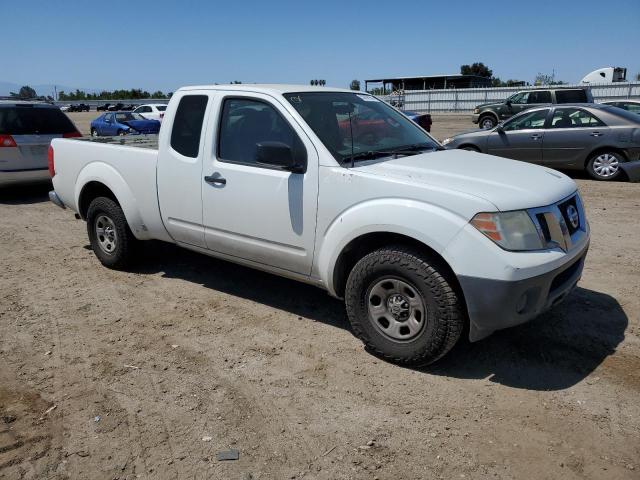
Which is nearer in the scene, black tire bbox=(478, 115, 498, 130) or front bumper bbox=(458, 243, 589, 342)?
front bumper bbox=(458, 243, 589, 342)

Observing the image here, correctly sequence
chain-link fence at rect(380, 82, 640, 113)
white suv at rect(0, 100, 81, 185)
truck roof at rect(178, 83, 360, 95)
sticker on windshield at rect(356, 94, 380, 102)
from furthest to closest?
chain-link fence at rect(380, 82, 640, 113)
white suv at rect(0, 100, 81, 185)
sticker on windshield at rect(356, 94, 380, 102)
truck roof at rect(178, 83, 360, 95)

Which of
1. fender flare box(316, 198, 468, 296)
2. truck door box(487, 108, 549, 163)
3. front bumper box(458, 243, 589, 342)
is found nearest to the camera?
front bumper box(458, 243, 589, 342)

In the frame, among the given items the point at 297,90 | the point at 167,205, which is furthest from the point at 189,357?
the point at 297,90

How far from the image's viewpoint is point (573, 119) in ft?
35.5

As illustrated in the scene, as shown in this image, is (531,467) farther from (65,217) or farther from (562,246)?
(65,217)

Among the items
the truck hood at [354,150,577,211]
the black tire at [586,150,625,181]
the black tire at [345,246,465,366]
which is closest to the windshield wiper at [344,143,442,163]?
the truck hood at [354,150,577,211]

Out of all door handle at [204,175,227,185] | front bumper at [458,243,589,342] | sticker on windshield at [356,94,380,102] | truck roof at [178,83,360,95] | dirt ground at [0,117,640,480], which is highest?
truck roof at [178,83,360,95]

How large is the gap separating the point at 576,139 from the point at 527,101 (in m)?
11.1

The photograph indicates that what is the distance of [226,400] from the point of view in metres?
3.40

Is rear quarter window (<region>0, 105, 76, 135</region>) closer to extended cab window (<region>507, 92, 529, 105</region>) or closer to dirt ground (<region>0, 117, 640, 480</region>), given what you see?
dirt ground (<region>0, 117, 640, 480</region>)

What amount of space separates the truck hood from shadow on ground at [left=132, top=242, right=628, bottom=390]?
1.09 metres

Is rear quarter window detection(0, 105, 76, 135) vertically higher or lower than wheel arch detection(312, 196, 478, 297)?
higher

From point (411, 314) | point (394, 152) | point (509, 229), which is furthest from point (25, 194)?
point (509, 229)

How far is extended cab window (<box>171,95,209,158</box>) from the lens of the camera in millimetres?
4695
